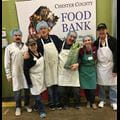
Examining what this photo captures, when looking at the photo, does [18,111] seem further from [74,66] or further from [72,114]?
[74,66]

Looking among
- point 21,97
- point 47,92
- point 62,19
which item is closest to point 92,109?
point 47,92

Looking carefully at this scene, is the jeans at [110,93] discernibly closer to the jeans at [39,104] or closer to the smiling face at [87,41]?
the smiling face at [87,41]

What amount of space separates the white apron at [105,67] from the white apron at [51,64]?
0.50 m

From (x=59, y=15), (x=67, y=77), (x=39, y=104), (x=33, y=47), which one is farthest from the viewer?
(x=59, y=15)

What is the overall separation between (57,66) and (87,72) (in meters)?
0.35

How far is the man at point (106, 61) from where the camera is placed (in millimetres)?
3730

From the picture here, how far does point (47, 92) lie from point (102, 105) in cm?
68

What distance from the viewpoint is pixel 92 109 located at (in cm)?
387

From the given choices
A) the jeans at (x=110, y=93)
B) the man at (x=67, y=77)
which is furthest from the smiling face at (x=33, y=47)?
the jeans at (x=110, y=93)

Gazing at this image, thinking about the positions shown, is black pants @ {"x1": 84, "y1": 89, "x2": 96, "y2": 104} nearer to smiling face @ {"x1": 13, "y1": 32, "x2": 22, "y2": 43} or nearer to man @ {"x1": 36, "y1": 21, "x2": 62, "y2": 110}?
man @ {"x1": 36, "y1": 21, "x2": 62, "y2": 110}

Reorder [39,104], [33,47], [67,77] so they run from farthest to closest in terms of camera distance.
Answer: [67,77], [39,104], [33,47]

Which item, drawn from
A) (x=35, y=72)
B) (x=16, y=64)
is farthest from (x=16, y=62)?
(x=35, y=72)

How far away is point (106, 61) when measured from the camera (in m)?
3.78

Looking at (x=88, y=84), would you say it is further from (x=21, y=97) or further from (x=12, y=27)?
(x=12, y=27)
